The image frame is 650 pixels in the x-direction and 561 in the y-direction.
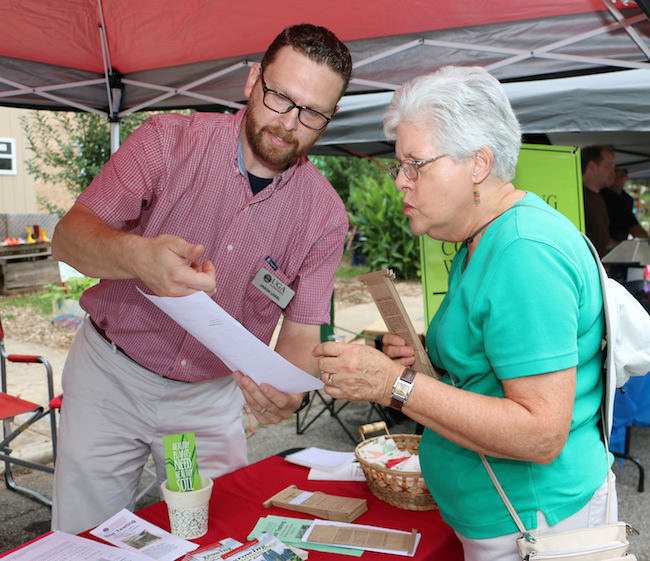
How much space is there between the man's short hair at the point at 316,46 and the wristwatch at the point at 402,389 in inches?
35.4

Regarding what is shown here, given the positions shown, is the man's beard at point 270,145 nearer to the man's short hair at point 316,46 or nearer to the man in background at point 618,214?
the man's short hair at point 316,46

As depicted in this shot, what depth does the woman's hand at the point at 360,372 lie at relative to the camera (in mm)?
1133

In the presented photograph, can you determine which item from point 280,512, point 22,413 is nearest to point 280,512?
point 280,512

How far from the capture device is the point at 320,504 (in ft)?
5.33

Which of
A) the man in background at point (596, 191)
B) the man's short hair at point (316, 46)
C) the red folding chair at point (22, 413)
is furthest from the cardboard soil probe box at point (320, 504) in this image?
the man in background at point (596, 191)

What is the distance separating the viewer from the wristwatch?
3.64 ft

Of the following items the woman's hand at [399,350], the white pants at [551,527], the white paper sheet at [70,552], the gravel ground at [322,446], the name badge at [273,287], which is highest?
the name badge at [273,287]

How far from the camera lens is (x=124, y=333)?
5.95ft

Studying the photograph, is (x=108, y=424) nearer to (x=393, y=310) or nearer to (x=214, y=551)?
(x=214, y=551)

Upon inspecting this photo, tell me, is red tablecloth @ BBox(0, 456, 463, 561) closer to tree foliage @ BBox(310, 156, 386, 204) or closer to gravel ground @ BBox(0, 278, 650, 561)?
gravel ground @ BBox(0, 278, 650, 561)

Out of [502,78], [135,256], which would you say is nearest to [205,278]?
[135,256]

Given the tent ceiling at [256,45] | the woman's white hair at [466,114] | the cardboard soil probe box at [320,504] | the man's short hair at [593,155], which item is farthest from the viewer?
the man's short hair at [593,155]

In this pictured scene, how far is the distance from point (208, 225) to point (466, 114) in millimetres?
872

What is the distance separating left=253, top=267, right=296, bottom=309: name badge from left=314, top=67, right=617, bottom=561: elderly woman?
0.62 metres
